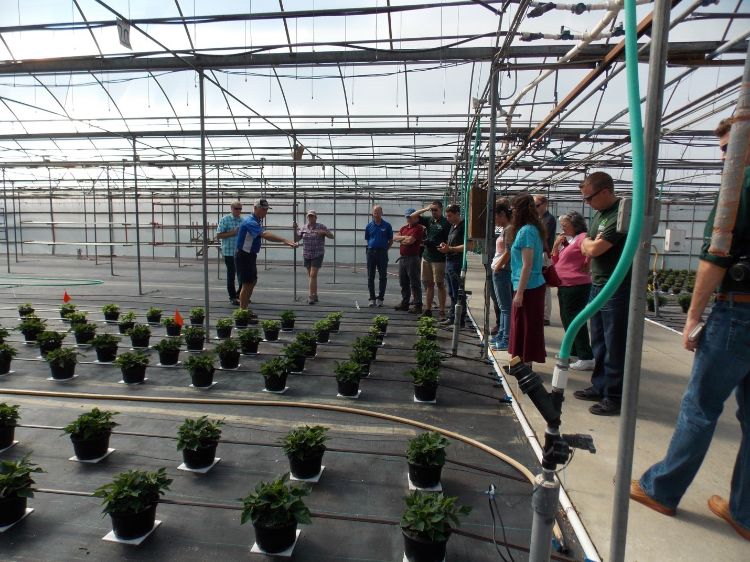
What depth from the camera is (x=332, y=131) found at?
23.1 ft

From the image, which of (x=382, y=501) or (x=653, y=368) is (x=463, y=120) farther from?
(x=382, y=501)

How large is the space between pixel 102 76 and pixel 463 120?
26.8 ft

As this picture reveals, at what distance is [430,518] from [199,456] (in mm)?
1489

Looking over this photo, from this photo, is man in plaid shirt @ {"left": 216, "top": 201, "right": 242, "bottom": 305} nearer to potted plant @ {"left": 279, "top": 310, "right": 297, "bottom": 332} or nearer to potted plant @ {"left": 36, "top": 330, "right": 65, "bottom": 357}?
potted plant @ {"left": 279, "top": 310, "right": 297, "bottom": 332}

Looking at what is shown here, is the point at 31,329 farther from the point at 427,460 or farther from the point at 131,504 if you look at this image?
the point at 427,460

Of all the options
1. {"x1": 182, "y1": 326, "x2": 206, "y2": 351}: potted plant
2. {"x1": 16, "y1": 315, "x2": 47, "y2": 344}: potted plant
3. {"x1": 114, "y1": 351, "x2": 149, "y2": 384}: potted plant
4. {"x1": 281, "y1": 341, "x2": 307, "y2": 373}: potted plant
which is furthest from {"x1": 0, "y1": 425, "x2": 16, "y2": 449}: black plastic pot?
{"x1": 16, "y1": 315, "x2": 47, "y2": 344}: potted plant

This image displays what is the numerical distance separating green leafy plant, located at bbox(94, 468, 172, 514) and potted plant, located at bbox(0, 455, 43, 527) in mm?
404

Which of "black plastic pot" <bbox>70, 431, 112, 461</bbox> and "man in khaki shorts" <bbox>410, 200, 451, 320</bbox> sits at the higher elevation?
"man in khaki shorts" <bbox>410, 200, 451, 320</bbox>

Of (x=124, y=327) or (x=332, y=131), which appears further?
(x=332, y=131)

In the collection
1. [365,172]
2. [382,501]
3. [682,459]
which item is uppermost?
[365,172]

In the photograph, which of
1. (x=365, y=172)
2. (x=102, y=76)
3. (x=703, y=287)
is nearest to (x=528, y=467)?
(x=703, y=287)

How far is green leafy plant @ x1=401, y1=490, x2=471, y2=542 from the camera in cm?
191

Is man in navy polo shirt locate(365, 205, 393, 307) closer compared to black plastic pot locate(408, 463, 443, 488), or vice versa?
black plastic pot locate(408, 463, 443, 488)

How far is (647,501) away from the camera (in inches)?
88.7
